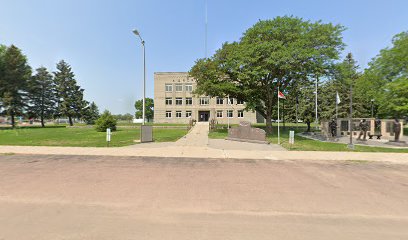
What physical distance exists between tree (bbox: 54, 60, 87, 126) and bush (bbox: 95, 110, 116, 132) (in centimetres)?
2968

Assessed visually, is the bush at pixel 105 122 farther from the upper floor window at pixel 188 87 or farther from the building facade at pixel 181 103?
the upper floor window at pixel 188 87

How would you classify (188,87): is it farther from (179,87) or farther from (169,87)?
(169,87)

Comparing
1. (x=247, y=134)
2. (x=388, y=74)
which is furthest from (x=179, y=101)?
(x=388, y=74)

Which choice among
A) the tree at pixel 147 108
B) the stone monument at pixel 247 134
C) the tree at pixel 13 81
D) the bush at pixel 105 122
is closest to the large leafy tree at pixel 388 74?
the stone monument at pixel 247 134

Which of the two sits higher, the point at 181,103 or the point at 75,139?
the point at 181,103

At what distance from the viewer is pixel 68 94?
53.8 meters

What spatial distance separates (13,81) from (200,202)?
193 ft

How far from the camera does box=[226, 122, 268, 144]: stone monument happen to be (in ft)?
55.7

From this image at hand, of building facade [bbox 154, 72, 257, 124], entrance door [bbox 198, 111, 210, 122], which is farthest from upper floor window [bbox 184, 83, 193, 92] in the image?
entrance door [bbox 198, 111, 210, 122]

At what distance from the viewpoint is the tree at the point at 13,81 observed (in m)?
43.4

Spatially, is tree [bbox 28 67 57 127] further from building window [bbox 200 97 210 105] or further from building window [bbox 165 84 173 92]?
building window [bbox 200 97 210 105]

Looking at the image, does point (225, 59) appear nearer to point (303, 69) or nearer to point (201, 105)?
point (303, 69)

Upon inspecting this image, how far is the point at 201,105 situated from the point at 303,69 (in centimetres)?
3860

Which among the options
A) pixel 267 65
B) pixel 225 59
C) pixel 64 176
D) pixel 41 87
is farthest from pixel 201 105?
pixel 64 176
